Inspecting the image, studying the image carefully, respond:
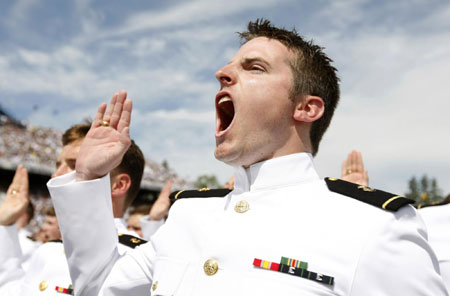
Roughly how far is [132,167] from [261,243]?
2.28m

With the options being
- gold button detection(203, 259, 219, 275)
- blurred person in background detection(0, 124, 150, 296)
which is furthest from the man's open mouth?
blurred person in background detection(0, 124, 150, 296)

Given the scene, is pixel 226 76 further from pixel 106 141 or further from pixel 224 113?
pixel 106 141

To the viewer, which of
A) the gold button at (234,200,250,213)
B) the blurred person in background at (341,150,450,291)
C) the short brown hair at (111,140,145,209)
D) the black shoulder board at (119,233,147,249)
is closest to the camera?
the gold button at (234,200,250,213)

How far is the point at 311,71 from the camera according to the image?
2508 millimetres

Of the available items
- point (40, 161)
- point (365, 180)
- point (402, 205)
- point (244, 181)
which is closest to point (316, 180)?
point (244, 181)

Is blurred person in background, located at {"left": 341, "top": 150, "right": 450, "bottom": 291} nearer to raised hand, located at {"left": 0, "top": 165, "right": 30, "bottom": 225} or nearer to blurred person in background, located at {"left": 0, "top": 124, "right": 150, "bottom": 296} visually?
blurred person in background, located at {"left": 0, "top": 124, "right": 150, "bottom": 296}

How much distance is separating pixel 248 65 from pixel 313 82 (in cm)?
41

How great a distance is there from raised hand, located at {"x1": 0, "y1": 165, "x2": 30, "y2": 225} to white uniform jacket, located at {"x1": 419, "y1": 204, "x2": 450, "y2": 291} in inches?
135

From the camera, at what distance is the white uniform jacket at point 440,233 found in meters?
2.60

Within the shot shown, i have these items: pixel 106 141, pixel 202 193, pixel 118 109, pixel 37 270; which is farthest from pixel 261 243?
pixel 37 270

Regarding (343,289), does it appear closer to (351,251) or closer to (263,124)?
(351,251)

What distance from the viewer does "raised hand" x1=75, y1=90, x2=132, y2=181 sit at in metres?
2.21

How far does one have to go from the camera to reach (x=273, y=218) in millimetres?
1975

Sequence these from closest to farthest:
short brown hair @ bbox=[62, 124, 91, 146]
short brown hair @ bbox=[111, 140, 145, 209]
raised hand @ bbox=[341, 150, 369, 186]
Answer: raised hand @ bbox=[341, 150, 369, 186], short brown hair @ bbox=[62, 124, 91, 146], short brown hair @ bbox=[111, 140, 145, 209]
